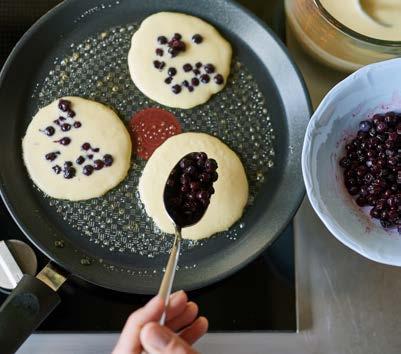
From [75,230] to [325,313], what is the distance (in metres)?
0.45

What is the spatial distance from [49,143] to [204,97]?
0.90 feet

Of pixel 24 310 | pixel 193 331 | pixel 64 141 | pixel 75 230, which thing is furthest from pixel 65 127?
pixel 193 331

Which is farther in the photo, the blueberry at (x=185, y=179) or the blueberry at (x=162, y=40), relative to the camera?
the blueberry at (x=162, y=40)

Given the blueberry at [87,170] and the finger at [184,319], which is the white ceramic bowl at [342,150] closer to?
the finger at [184,319]

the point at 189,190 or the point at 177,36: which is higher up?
the point at 177,36

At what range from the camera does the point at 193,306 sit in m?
0.79

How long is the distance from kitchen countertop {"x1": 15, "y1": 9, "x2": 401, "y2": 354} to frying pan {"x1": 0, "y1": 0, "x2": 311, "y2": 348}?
A: 89 millimetres

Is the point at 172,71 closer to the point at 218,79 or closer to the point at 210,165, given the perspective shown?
the point at 218,79

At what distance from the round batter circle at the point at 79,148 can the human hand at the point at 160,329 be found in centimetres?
29

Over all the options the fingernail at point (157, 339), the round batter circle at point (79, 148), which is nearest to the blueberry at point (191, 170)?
the round batter circle at point (79, 148)

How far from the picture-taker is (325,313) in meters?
0.98

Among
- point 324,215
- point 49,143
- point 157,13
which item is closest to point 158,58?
point 157,13

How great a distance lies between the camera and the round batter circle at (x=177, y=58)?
Answer: 99 centimetres

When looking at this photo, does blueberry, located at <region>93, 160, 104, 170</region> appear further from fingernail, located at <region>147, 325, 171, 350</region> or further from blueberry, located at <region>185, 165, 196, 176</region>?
fingernail, located at <region>147, 325, 171, 350</region>
